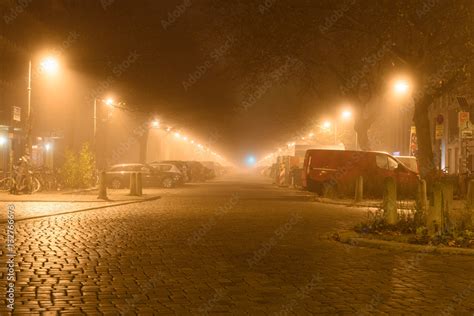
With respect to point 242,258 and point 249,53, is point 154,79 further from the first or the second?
point 242,258

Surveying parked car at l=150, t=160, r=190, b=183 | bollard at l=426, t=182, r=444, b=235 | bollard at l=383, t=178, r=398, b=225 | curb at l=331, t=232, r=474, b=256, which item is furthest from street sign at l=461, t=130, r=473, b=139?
parked car at l=150, t=160, r=190, b=183

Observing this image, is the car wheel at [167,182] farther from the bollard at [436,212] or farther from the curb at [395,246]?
the bollard at [436,212]

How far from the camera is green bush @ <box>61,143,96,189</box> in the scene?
3809cm

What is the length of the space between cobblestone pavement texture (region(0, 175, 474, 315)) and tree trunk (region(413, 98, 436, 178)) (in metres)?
16.1

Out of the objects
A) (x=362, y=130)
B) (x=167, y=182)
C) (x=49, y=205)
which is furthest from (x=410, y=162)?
(x=49, y=205)

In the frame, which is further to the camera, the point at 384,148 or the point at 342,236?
the point at 384,148

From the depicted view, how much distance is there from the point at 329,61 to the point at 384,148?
103ft

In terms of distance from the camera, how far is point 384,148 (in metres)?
71.9

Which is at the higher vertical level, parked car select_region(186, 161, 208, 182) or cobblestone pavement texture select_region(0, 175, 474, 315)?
parked car select_region(186, 161, 208, 182)

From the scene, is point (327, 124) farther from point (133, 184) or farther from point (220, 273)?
point (220, 273)

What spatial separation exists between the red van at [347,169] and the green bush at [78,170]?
12070 mm

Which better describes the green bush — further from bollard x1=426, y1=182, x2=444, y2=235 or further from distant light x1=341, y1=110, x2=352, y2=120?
bollard x1=426, y1=182, x2=444, y2=235

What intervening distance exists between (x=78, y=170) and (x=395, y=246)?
27075 millimetres

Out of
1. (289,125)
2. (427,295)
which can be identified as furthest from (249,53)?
(289,125)
